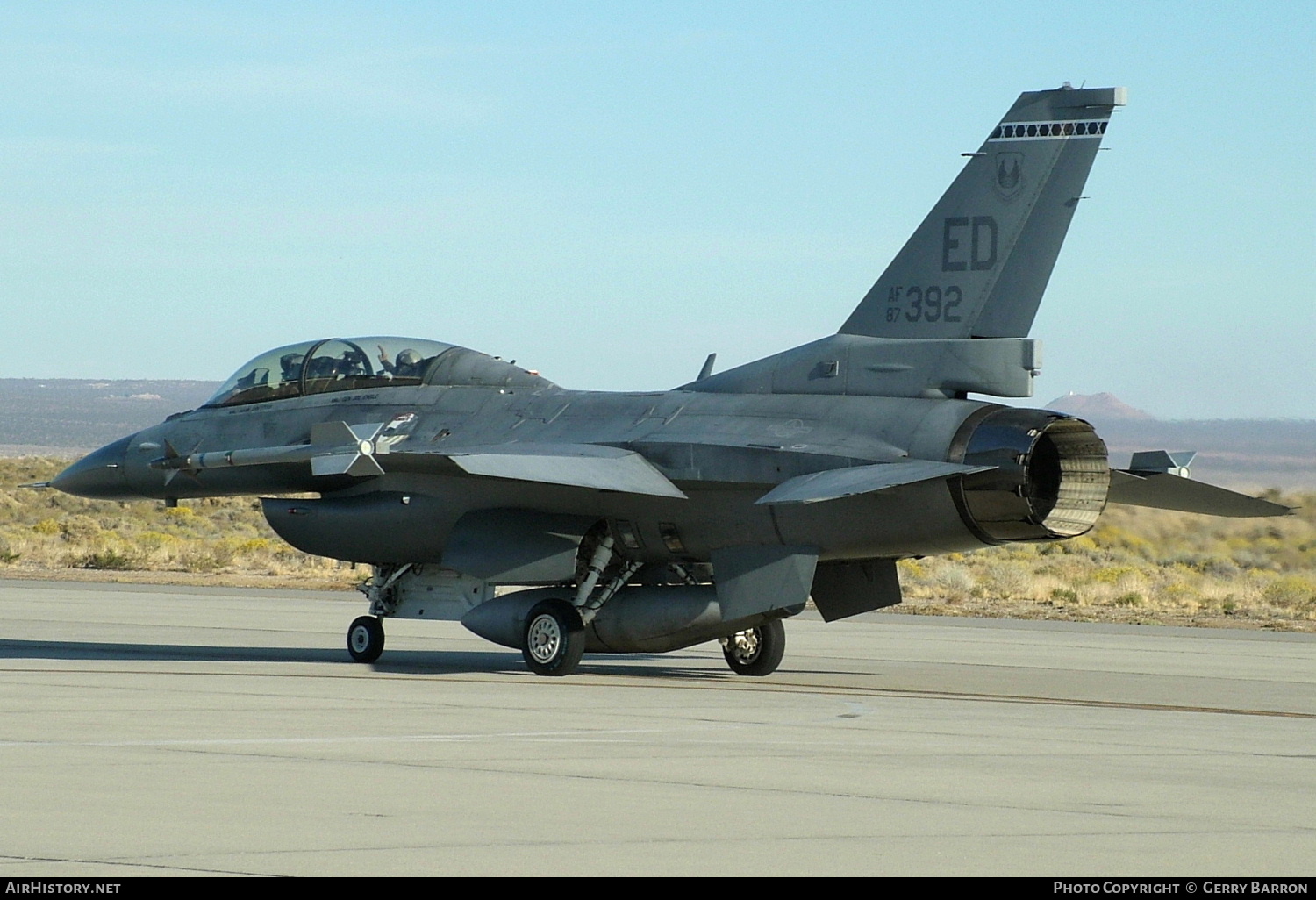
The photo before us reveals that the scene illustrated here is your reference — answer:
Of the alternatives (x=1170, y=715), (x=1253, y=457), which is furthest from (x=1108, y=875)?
(x=1253, y=457)

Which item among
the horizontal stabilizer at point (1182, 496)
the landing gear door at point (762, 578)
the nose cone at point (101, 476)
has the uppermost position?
the horizontal stabilizer at point (1182, 496)

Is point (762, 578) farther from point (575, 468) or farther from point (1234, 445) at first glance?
point (1234, 445)

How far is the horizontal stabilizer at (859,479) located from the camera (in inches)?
569

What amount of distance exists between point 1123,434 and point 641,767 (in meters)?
99.2

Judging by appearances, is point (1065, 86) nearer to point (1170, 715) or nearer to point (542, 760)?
point (1170, 715)

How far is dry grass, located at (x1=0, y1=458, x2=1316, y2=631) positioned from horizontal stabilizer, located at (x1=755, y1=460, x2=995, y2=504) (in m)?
16.6

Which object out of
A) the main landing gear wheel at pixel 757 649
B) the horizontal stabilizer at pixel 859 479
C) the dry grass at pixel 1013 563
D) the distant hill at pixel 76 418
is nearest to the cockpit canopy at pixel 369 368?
the main landing gear wheel at pixel 757 649

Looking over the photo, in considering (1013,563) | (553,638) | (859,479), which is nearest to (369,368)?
(553,638)

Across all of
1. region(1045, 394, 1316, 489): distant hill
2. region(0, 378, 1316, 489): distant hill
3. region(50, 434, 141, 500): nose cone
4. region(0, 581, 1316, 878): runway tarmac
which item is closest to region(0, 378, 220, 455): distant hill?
region(0, 378, 1316, 489): distant hill

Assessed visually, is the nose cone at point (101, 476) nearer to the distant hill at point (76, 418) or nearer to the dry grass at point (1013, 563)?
the dry grass at point (1013, 563)

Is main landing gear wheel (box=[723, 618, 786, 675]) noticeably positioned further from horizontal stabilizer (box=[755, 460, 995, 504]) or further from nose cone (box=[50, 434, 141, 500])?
nose cone (box=[50, 434, 141, 500])

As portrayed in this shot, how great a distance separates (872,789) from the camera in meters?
9.39

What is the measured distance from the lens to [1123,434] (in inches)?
4161

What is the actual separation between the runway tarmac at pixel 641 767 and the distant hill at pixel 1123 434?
11.4ft
